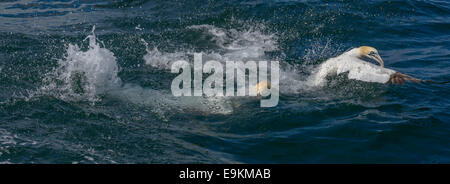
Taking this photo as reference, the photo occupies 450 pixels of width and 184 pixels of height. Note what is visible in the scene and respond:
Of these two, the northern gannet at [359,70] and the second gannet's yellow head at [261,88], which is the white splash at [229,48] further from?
the second gannet's yellow head at [261,88]

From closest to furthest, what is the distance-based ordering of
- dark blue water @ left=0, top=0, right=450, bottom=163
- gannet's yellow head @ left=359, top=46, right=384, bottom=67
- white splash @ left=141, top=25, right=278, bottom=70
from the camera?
dark blue water @ left=0, top=0, right=450, bottom=163 < gannet's yellow head @ left=359, top=46, right=384, bottom=67 < white splash @ left=141, top=25, right=278, bottom=70

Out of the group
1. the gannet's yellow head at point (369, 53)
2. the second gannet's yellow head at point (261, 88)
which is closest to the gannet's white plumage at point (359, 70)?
the gannet's yellow head at point (369, 53)

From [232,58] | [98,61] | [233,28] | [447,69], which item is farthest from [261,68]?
[447,69]

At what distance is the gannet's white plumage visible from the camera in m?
6.50

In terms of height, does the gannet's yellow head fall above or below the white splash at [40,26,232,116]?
above

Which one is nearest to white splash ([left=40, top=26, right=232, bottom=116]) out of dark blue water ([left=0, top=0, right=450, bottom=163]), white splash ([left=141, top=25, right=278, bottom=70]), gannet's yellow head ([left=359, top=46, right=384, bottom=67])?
dark blue water ([left=0, top=0, right=450, bottom=163])

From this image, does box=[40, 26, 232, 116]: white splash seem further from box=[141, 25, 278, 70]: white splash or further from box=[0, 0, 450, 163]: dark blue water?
box=[141, 25, 278, 70]: white splash

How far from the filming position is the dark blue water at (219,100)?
533cm

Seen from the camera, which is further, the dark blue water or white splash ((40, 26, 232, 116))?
white splash ((40, 26, 232, 116))

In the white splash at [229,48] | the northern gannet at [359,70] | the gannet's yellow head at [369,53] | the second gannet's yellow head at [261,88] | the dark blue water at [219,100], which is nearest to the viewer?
the dark blue water at [219,100]

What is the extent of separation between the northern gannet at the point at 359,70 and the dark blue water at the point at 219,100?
25cm

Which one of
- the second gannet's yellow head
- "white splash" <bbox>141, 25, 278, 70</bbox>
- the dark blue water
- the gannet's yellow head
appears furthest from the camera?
"white splash" <bbox>141, 25, 278, 70</bbox>

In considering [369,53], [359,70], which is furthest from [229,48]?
[359,70]

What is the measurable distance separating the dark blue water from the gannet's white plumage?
0.81ft
